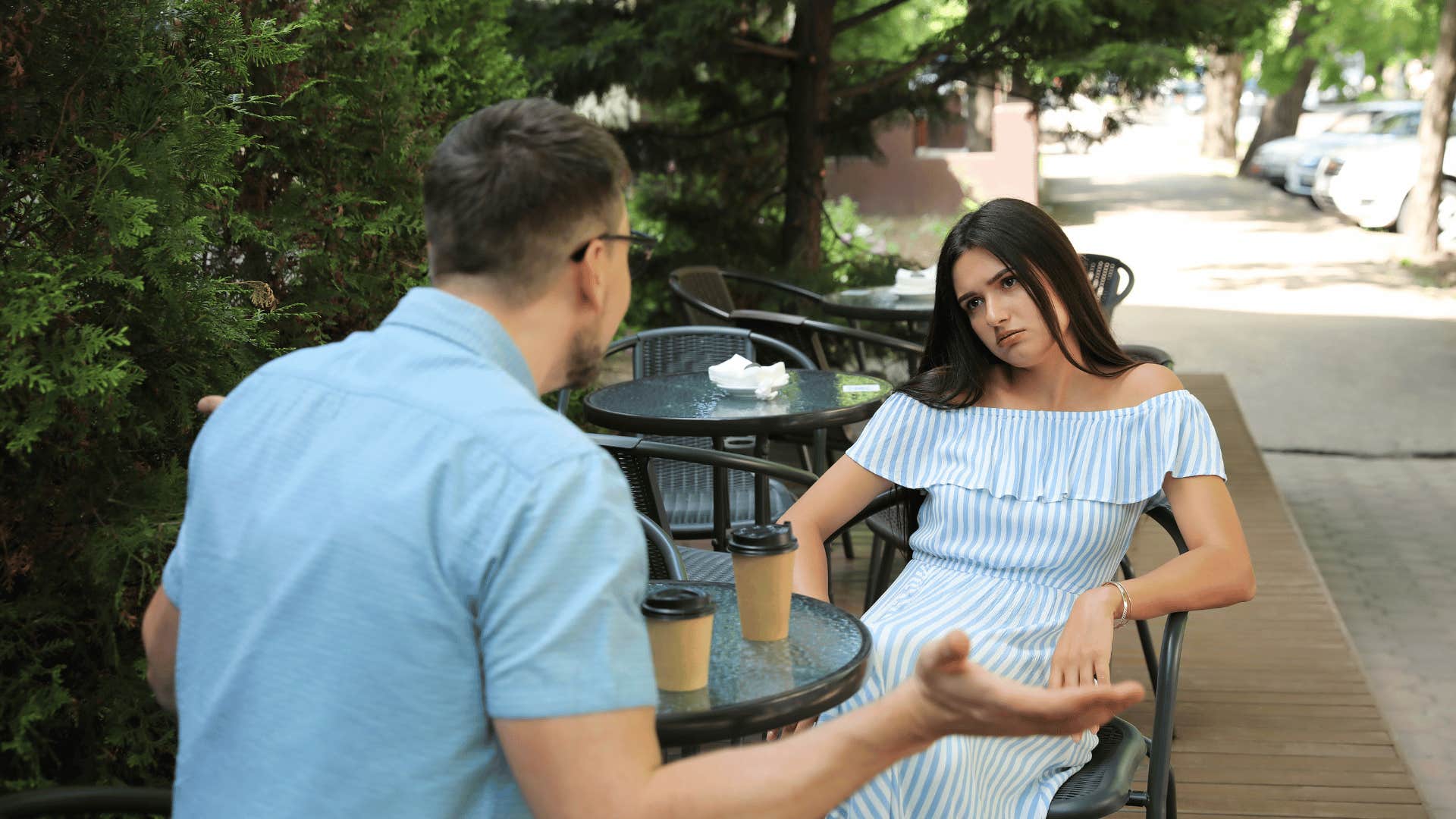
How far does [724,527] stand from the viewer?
3578 millimetres

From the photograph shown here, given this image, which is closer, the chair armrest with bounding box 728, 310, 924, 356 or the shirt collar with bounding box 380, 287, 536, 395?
the shirt collar with bounding box 380, 287, 536, 395

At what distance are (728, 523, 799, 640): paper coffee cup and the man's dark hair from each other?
506 mm

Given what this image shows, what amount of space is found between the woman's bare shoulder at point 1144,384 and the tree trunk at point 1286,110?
937 inches

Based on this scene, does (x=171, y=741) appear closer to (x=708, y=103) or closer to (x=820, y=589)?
(x=820, y=589)

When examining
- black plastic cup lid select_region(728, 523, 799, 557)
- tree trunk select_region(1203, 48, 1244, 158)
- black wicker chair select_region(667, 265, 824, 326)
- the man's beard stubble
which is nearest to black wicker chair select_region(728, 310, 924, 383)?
black wicker chair select_region(667, 265, 824, 326)

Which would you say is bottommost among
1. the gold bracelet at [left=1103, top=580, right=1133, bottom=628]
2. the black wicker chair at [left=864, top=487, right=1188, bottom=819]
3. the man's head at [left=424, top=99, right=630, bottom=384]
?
the black wicker chair at [left=864, top=487, right=1188, bottom=819]

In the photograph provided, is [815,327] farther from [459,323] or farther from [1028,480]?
[459,323]

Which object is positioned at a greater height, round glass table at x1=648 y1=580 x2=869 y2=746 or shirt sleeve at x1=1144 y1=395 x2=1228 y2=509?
shirt sleeve at x1=1144 y1=395 x2=1228 y2=509

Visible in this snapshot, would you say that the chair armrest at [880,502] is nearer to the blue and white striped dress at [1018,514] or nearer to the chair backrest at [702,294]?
the blue and white striped dress at [1018,514]

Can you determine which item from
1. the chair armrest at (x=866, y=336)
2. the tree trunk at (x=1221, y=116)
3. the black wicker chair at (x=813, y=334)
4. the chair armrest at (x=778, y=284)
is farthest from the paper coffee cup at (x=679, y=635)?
the tree trunk at (x=1221, y=116)

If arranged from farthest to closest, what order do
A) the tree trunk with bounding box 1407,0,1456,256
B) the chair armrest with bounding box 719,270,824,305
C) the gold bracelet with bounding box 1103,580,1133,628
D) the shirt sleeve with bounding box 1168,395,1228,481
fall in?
the tree trunk with bounding box 1407,0,1456,256, the chair armrest with bounding box 719,270,824,305, the shirt sleeve with bounding box 1168,395,1228,481, the gold bracelet with bounding box 1103,580,1133,628

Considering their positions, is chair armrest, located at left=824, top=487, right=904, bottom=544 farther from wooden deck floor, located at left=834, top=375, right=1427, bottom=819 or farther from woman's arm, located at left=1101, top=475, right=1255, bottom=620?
wooden deck floor, located at left=834, top=375, right=1427, bottom=819

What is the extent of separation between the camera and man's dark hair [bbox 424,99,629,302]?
1.28 metres

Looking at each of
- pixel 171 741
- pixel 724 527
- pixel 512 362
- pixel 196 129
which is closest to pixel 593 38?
pixel 724 527
